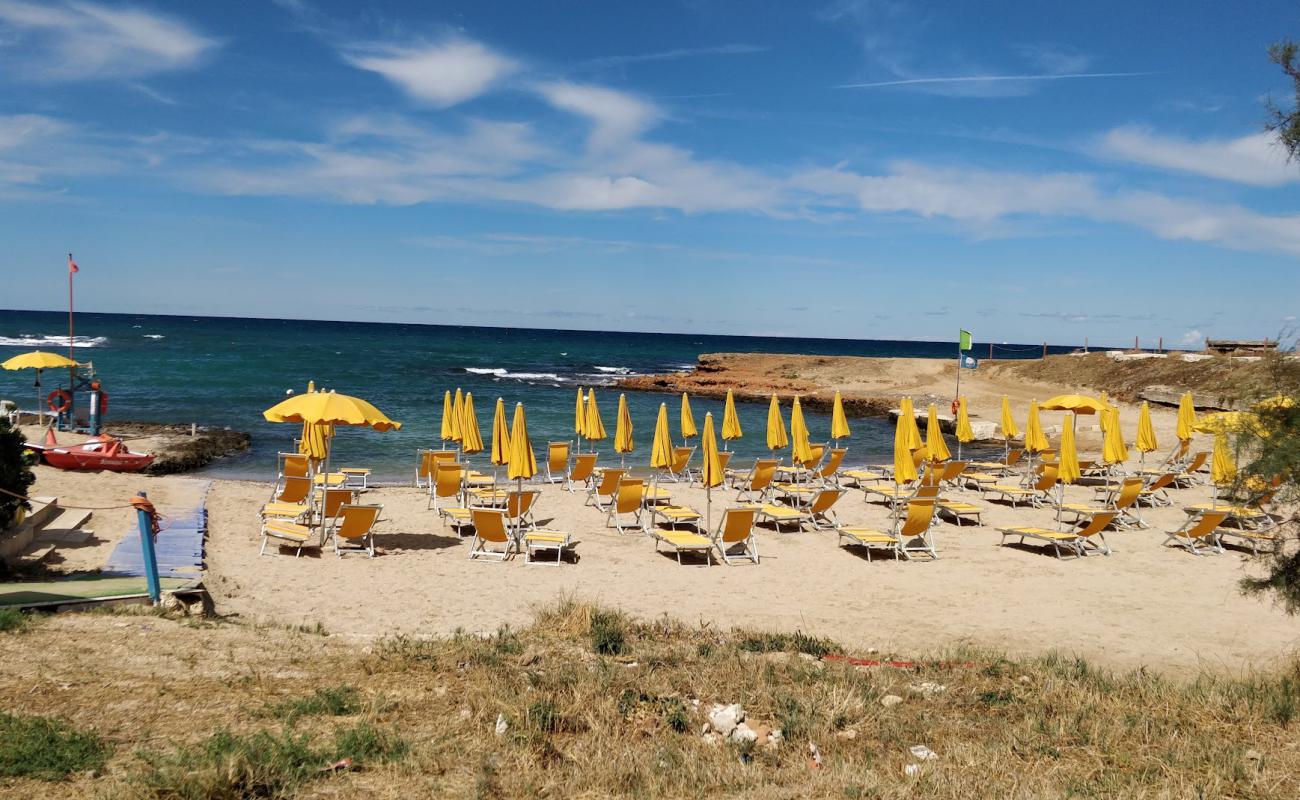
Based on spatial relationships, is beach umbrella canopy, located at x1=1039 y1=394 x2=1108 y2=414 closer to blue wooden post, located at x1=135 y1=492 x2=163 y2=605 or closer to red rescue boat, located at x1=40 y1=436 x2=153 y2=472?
blue wooden post, located at x1=135 y1=492 x2=163 y2=605

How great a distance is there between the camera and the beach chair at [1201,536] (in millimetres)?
11367

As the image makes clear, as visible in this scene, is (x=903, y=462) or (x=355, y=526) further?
(x=903, y=462)

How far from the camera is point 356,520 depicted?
10.4m

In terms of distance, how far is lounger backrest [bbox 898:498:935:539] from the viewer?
36.6 ft

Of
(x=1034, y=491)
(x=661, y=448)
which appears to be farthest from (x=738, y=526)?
(x=1034, y=491)

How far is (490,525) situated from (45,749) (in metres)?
6.63

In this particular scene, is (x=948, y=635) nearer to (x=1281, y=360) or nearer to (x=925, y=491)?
(x=1281, y=360)

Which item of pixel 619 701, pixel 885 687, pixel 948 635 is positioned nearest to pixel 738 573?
pixel 948 635

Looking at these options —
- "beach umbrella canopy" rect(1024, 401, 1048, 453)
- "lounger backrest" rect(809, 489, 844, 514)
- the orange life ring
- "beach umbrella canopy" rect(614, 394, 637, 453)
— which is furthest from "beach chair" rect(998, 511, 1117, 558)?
the orange life ring

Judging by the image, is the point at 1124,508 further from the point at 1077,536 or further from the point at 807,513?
the point at 807,513

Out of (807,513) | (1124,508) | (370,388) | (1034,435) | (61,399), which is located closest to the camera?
(807,513)

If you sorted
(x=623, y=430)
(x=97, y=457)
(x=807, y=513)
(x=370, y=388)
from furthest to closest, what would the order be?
1. (x=370, y=388)
2. (x=97, y=457)
3. (x=623, y=430)
4. (x=807, y=513)

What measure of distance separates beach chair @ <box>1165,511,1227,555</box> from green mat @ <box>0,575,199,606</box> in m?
12.3

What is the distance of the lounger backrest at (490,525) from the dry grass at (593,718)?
13.0 ft
